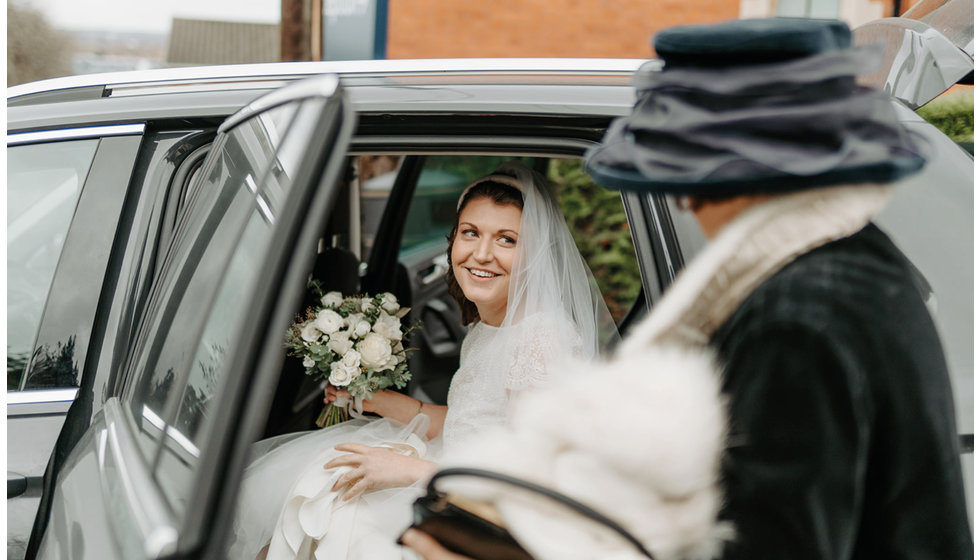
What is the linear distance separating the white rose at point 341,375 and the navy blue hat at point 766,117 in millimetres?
1438

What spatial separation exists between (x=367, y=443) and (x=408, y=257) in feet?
7.23

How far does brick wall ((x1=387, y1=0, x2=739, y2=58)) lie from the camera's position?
321 inches

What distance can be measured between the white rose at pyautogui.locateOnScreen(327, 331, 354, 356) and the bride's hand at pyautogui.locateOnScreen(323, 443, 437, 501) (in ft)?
1.28

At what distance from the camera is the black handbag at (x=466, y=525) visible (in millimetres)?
1002

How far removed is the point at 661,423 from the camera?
0.90m

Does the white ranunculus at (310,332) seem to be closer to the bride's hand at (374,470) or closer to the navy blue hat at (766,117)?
the bride's hand at (374,470)

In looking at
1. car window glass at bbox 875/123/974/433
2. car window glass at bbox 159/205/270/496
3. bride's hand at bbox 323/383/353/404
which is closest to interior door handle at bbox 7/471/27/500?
car window glass at bbox 159/205/270/496

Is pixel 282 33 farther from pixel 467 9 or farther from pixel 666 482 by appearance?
pixel 666 482

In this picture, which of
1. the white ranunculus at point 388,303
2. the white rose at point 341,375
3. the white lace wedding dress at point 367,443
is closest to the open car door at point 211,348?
the white lace wedding dress at point 367,443

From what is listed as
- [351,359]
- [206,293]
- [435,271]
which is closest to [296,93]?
[206,293]

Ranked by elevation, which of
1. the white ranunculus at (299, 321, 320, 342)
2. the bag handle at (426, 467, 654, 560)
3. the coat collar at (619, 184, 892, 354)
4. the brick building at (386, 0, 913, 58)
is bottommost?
the bag handle at (426, 467, 654, 560)

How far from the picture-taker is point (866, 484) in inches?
38.6

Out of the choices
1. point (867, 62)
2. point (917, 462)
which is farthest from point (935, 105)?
point (917, 462)

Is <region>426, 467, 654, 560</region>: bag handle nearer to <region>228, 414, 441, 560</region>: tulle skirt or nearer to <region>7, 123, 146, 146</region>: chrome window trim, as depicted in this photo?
<region>228, 414, 441, 560</region>: tulle skirt
